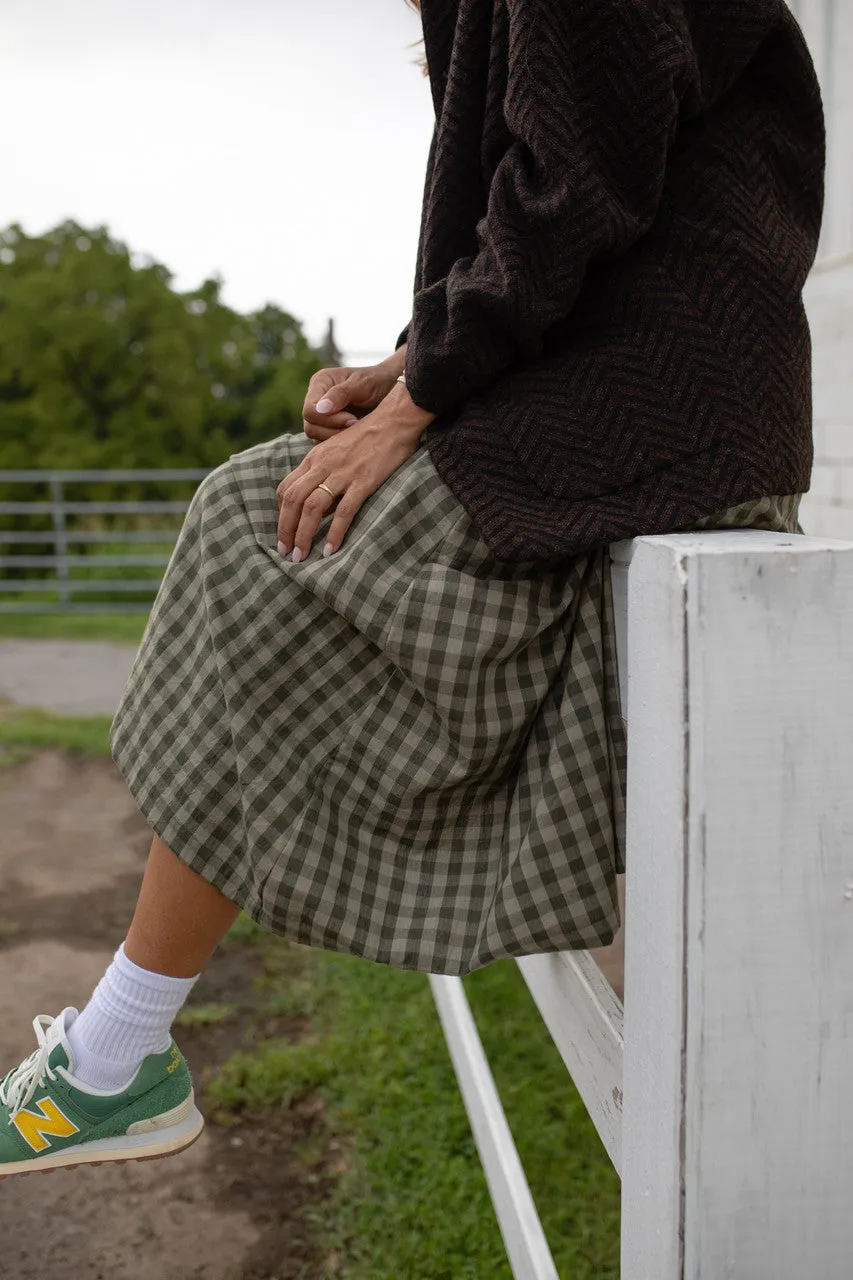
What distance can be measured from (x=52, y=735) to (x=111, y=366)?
12306mm

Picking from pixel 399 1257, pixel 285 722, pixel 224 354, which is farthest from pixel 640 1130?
pixel 224 354

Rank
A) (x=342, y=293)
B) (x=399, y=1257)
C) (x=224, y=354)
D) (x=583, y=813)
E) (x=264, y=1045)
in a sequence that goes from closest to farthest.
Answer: (x=583, y=813) → (x=399, y=1257) → (x=264, y=1045) → (x=342, y=293) → (x=224, y=354)

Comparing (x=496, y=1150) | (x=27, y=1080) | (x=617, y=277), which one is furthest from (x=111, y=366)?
(x=617, y=277)

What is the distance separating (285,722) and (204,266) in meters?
17.1

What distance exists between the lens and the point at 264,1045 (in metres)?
2.24

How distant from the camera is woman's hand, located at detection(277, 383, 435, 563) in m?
0.95

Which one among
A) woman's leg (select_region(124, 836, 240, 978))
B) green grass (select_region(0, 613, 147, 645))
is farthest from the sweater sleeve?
green grass (select_region(0, 613, 147, 645))

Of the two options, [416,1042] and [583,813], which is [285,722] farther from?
[416,1042]

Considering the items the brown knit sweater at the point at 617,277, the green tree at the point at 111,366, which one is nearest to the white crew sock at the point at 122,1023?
the brown knit sweater at the point at 617,277

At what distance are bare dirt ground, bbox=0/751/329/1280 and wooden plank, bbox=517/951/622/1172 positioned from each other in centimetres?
66

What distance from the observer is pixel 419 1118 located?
2.01 m

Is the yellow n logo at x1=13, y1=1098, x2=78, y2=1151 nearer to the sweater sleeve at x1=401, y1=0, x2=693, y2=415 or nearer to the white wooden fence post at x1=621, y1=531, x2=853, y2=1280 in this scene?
the white wooden fence post at x1=621, y1=531, x2=853, y2=1280

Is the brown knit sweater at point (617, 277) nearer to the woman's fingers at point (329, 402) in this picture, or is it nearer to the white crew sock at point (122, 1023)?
the woman's fingers at point (329, 402)

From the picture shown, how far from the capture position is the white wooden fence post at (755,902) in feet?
2.02
